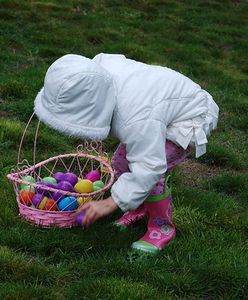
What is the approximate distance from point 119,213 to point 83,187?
28 centimetres

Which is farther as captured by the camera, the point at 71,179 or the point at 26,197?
the point at 71,179

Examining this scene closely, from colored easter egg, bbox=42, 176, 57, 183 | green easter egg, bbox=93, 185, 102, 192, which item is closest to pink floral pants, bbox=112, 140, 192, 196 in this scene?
green easter egg, bbox=93, 185, 102, 192

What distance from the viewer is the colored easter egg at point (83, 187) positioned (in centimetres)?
387

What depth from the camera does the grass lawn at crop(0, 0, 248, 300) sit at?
3.12 meters

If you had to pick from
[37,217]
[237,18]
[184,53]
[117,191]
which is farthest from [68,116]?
[237,18]

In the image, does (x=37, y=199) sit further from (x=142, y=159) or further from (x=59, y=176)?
(x=142, y=159)

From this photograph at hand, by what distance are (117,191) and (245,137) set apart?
116 inches

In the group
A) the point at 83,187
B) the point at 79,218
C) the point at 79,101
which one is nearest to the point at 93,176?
the point at 83,187

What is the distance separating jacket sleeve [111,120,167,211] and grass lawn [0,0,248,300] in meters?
0.37

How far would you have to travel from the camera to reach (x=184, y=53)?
8.82 metres

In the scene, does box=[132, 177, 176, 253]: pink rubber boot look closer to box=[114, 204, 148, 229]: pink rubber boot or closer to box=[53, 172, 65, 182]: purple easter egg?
box=[114, 204, 148, 229]: pink rubber boot

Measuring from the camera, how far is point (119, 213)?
3.90 metres

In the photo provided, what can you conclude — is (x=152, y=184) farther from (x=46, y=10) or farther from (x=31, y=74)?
(x=46, y=10)

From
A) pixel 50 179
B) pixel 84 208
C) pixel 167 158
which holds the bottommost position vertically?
pixel 50 179
